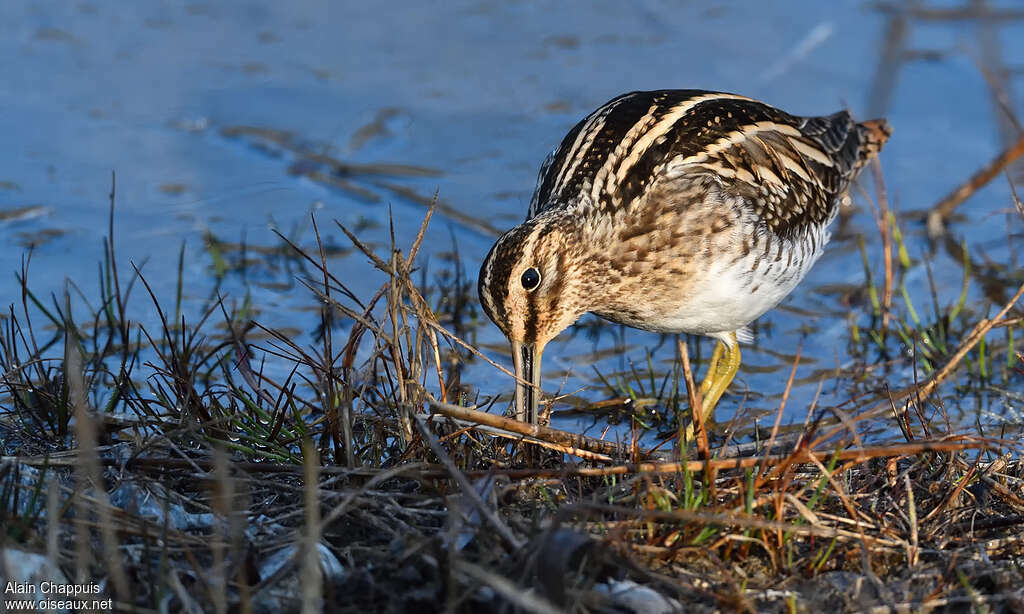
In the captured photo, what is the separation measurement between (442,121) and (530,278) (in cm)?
415

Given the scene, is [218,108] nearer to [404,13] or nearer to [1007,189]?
[404,13]

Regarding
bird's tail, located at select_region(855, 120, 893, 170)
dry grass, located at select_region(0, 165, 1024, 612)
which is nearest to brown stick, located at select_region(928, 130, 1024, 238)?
bird's tail, located at select_region(855, 120, 893, 170)

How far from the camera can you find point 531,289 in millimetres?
4738

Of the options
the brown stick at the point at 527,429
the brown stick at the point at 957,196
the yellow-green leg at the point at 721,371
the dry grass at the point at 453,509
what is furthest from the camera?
the brown stick at the point at 957,196

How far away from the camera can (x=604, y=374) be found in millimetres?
5957

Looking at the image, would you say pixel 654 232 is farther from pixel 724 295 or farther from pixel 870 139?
pixel 870 139

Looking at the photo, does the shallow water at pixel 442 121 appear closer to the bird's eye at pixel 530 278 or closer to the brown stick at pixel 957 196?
the brown stick at pixel 957 196

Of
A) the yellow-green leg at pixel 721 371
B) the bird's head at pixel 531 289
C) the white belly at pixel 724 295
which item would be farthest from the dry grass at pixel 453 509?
the yellow-green leg at pixel 721 371

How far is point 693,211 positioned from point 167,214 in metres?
3.52

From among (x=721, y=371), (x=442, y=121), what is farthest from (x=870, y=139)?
(x=442, y=121)

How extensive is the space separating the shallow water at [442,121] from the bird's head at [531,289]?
0.64 metres

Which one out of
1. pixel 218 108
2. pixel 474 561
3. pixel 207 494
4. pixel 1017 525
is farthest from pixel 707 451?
pixel 218 108

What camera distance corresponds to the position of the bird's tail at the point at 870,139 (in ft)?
21.1

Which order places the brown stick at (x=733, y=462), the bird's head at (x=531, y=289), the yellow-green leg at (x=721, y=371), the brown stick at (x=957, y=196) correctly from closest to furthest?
the brown stick at (x=733, y=462), the bird's head at (x=531, y=289), the yellow-green leg at (x=721, y=371), the brown stick at (x=957, y=196)
